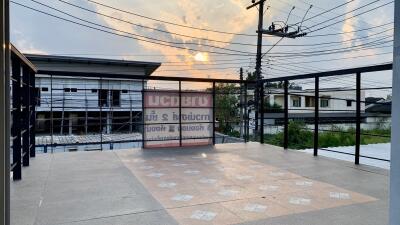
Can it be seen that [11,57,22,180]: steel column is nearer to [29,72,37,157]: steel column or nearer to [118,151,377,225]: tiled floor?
[29,72,37,157]: steel column

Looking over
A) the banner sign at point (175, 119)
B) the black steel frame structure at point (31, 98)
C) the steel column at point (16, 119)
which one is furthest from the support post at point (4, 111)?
the banner sign at point (175, 119)

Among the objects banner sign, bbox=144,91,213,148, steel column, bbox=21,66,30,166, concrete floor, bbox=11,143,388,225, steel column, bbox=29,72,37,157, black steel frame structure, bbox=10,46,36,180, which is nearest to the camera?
concrete floor, bbox=11,143,388,225

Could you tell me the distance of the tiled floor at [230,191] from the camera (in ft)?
7.79

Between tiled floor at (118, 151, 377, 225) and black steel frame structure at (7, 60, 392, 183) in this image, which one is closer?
tiled floor at (118, 151, 377, 225)

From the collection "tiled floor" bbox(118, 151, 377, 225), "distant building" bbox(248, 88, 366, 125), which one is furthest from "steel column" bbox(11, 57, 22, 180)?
"distant building" bbox(248, 88, 366, 125)

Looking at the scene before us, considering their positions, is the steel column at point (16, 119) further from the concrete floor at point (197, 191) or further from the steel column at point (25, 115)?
the steel column at point (25, 115)

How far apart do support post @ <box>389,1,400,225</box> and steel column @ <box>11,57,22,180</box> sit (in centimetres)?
319

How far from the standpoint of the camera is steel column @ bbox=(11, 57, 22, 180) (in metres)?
3.16

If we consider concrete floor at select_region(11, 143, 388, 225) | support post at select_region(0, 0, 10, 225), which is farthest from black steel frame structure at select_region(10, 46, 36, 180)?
support post at select_region(0, 0, 10, 225)

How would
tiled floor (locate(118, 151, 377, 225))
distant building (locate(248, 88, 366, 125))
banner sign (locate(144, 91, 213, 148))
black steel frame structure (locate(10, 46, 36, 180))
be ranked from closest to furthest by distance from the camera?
tiled floor (locate(118, 151, 377, 225)) < black steel frame structure (locate(10, 46, 36, 180)) < distant building (locate(248, 88, 366, 125)) < banner sign (locate(144, 91, 213, 148))

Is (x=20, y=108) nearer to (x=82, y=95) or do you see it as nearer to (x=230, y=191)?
(x=230, y=191)

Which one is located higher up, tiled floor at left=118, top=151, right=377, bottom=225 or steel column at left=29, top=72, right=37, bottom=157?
steel column at left=29, top=72, right=37, bottom=157

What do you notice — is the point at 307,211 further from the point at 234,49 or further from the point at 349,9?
the point at 234,49

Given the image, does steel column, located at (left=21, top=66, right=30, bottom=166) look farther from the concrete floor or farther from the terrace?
the concrete floor
